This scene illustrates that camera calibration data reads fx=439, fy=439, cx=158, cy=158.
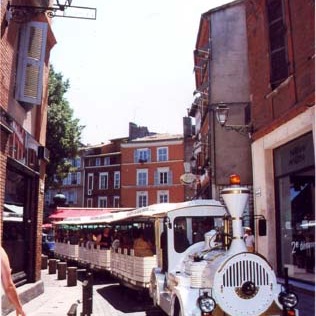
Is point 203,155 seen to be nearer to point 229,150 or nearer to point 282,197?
point 229,150

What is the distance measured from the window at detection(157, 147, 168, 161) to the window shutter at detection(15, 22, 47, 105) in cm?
4006

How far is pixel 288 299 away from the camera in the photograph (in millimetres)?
5824

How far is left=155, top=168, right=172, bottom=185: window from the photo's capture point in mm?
49556

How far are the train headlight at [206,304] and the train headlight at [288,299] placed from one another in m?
1.00

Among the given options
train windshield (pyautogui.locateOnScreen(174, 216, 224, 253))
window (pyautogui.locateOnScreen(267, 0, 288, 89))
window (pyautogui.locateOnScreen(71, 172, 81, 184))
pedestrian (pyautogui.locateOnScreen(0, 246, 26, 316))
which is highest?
window (pyautogui.locateOnScreen(71, 172, 81, 184))

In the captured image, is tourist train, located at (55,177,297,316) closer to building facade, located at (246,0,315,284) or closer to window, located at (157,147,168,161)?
building facade, located at (246,0,315,284)

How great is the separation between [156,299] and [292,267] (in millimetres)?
5166

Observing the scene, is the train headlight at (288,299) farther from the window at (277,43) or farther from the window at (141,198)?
the window at (141,198)

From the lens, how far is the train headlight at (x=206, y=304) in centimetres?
556

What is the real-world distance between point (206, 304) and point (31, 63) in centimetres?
656

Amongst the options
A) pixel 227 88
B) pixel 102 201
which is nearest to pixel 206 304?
pixel 227 88

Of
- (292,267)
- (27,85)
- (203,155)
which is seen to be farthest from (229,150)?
(27,85)

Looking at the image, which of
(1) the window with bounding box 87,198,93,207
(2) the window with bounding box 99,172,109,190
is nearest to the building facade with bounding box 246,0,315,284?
(2) the window with bounding box 99,172,109,190

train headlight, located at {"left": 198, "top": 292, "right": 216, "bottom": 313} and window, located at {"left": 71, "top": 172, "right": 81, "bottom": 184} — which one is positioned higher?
window, located at {"left": 71, "top": 172, "right": 81, "bottom": 184}
